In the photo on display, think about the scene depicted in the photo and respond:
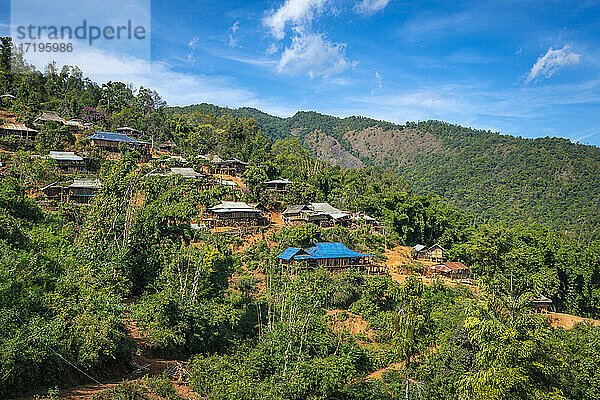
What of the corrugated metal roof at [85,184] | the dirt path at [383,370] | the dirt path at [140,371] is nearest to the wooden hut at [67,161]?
the corrugated metal roof at [85,184]

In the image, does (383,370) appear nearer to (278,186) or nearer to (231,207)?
(231,207)

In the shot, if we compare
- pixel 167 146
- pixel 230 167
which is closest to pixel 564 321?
pixel 230 167

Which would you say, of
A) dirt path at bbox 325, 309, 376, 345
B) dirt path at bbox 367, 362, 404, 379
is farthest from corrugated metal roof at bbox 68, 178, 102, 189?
dirt path at bbox 367, 362, 404, 379

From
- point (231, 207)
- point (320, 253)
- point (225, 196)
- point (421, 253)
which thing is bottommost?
point (421, 253)

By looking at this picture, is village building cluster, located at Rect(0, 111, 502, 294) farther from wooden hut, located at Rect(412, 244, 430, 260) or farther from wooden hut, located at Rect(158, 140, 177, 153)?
wooden hut, located at Rect(158, 140, 177, 153)

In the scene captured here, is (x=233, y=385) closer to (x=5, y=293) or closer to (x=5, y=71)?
(x=5, y=293)

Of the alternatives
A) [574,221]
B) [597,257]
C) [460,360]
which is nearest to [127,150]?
[460,360]

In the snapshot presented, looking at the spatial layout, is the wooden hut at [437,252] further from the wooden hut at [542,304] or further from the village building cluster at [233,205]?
the wooden hut at [542,304]
